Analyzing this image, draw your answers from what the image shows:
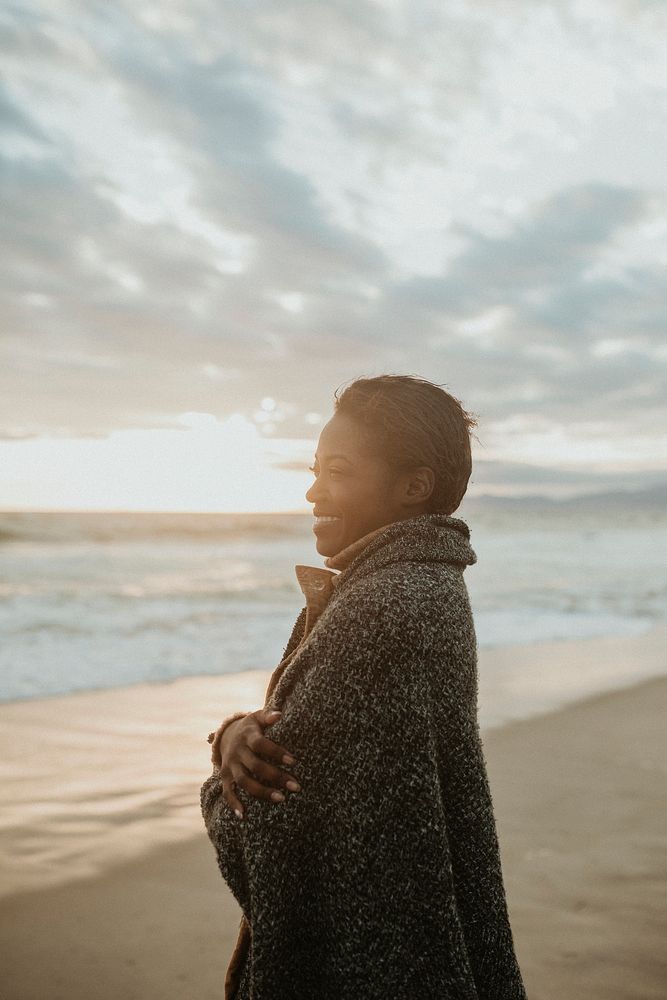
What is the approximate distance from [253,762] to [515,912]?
2858 mm

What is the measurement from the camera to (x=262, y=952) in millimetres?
1660

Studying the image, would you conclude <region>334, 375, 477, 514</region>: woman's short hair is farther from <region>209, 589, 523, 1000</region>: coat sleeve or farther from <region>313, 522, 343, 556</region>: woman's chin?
<region>209, 589, 523, 1000</region>: coat sleeve

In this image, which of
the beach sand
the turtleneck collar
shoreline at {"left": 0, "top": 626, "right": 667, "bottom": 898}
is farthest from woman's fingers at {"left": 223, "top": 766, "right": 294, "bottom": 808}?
shoreline at {"left": 0, "top": 626, "right": 667, "bottom": 898}

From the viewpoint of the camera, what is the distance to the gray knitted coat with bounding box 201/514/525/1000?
5.40ft

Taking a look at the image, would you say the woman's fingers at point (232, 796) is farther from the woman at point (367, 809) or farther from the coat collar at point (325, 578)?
the coat collar at point (325, 578)

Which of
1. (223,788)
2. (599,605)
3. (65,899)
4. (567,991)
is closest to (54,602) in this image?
(599,605)

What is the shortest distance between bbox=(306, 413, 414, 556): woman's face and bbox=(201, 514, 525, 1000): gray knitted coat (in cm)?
26

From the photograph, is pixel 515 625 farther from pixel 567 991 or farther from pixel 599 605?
pixel 567 991

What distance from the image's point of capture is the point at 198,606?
16031mm

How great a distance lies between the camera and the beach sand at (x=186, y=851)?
342 cm

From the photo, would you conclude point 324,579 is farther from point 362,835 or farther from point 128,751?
point 128,751

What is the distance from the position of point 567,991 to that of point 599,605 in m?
14.2

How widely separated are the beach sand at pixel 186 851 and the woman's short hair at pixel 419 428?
2498 millimetres

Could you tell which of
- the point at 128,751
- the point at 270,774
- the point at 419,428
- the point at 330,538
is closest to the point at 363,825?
the point at 270,774
